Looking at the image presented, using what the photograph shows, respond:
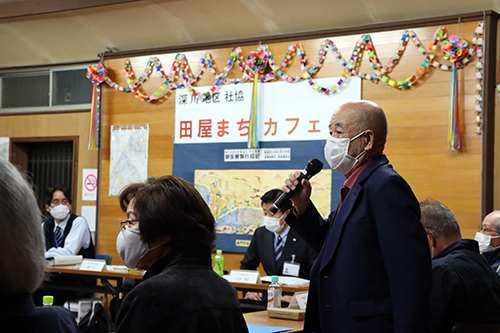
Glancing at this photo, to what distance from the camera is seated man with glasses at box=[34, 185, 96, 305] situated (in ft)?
17.9

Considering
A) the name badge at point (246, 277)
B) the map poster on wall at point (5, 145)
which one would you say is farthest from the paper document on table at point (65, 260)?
the map poster on wall at point (5, 145)

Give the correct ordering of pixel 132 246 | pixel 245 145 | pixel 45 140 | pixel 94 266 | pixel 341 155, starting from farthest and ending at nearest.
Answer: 1. pixel 45 140
2. pixel 245 145
3. pixel 94 266
4. pixel 341 155
5. pixel 132 246

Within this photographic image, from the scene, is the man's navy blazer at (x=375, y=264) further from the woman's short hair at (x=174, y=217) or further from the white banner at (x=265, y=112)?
the white banner at (x=265, y=112)

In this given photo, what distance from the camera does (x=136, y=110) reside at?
22.7 feet

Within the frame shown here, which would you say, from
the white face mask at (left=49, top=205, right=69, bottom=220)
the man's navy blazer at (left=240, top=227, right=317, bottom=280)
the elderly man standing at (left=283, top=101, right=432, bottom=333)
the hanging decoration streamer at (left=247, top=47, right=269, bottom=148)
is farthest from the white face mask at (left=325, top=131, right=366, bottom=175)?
the white face mask at (left=49, top=205, right=69, bottom=220)

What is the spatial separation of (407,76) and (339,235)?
12.8 ft

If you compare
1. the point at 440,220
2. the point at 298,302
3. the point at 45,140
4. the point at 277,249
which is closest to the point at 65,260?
the point at 277,249

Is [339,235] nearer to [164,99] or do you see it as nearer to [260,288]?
[260,288]

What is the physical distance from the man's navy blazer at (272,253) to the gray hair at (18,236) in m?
3.63

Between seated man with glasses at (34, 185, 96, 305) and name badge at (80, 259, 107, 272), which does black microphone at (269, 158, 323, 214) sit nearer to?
name badge at (80, 259, 107, 272)

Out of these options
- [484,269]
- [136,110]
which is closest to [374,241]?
[484,269]

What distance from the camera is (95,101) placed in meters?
7.07

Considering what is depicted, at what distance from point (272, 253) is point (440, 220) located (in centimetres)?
225

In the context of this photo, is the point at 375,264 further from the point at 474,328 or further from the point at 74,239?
the point at 74,239
